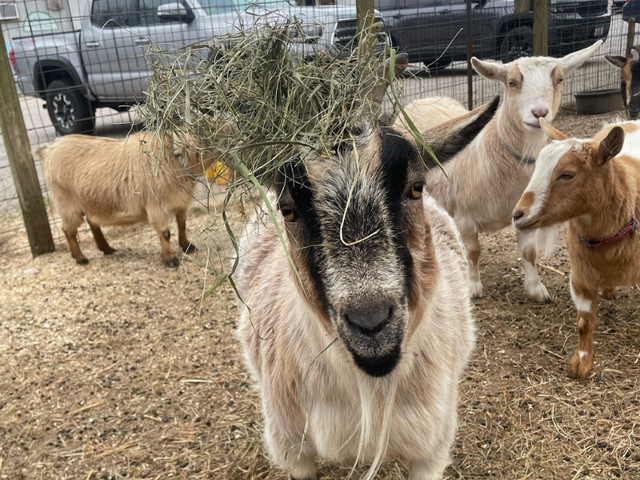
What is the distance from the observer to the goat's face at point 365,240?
154 cm

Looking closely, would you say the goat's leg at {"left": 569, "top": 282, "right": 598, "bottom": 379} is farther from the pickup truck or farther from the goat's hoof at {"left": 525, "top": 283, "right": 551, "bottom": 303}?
the pickup truck

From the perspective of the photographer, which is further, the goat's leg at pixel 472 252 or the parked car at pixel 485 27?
the parked car at pixel 485 27

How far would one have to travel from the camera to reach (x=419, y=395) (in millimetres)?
2021

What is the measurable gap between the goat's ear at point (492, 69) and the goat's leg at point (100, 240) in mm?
4105

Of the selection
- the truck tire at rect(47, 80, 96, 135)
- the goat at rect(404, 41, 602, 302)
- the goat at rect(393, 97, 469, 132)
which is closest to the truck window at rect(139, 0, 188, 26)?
the truck tire at rect(47, 80, 96, 135)

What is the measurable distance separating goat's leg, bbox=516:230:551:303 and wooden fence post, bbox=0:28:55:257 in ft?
15.9

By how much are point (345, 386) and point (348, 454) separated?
32 cm

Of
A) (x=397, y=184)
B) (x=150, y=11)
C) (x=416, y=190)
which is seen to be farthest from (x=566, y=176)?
(x=150, y=11)

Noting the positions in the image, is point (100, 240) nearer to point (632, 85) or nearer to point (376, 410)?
point (376, 410)

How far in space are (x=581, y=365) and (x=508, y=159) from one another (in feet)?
5.56

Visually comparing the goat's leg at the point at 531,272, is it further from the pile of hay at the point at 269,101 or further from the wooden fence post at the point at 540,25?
the wooden fence post at the point at 540,25

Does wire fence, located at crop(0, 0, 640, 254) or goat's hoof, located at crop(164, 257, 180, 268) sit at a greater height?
wire fence, located at crop(0, 0, 640, 254)

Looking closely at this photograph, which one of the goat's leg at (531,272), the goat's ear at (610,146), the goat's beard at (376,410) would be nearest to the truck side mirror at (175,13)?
the goat's leg at (531,272)

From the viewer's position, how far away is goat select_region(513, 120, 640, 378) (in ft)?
9.97
